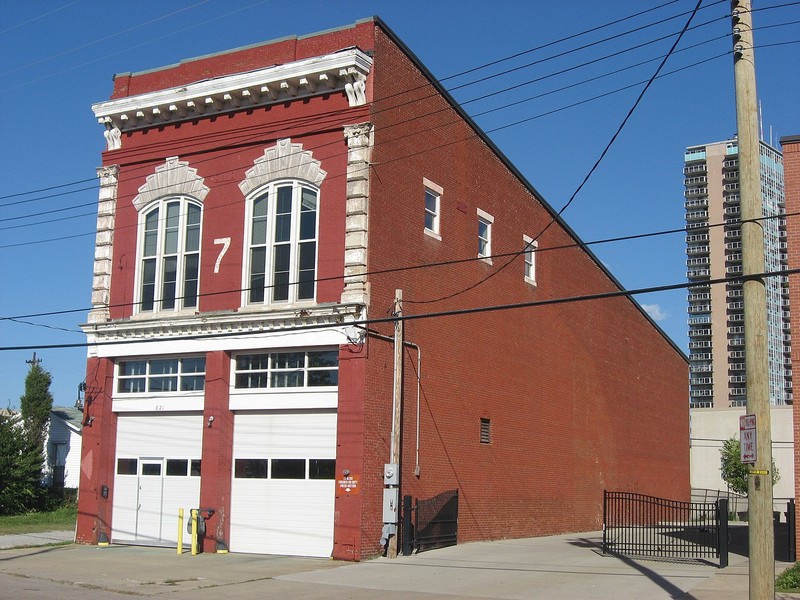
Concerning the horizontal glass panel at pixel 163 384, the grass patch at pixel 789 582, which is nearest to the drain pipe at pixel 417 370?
the horizontal glass panel at pixel 163 384

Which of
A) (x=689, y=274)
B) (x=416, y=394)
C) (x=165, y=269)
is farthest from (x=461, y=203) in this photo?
(x=689, y=274)

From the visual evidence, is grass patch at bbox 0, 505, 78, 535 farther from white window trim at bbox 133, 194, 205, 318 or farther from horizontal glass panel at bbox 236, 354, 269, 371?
horizontal glass panel at bbox 236, 354, 269, 371

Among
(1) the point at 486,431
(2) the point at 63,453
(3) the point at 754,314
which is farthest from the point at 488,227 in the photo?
(2) the point at 63,453

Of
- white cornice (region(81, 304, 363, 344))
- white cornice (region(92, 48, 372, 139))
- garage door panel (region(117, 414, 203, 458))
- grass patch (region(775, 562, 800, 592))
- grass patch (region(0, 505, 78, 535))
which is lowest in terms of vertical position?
grass patch (region(0, 505, 78, 535))

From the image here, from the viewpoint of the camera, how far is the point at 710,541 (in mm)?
26688

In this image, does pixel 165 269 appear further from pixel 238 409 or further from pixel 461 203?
pixel 461 203

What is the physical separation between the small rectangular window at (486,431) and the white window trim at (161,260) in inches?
366

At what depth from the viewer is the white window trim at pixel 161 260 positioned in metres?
25.9

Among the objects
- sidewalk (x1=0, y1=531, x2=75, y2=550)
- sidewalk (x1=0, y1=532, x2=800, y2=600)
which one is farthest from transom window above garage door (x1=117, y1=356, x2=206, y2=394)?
sidewalk (x1=0, y1=531, x2=75, y2=550)

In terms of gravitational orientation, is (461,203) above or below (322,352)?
above

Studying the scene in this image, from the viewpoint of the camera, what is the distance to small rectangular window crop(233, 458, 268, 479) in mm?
23938

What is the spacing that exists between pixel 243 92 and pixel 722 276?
441ft

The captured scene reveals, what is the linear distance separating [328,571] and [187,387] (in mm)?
7886

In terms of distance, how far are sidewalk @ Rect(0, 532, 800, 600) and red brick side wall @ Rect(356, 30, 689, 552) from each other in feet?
7.24
